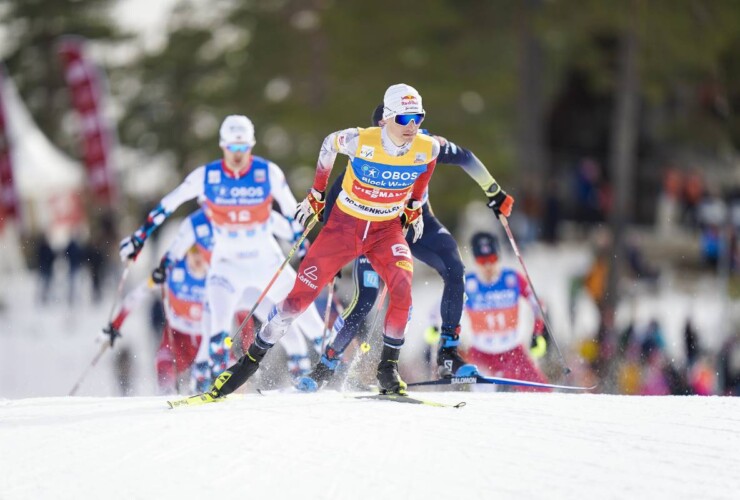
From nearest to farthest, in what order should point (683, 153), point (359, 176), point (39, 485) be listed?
point (39, 485), point (359, 176), point (683, 153)

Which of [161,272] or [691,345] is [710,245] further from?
[161,272]

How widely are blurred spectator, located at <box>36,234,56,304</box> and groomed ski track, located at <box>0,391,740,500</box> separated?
16015mm

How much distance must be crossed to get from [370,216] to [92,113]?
2350 centimetres

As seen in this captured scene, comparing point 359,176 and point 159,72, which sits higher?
point 159,72

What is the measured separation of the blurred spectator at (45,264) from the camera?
81.3 ft

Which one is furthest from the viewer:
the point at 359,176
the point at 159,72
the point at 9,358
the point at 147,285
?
the point at 159,72

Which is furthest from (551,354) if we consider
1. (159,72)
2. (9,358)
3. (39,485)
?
(159,72)

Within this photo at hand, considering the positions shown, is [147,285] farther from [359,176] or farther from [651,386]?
[651,386]

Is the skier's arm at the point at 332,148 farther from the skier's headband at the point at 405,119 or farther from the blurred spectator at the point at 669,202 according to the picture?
the blurred spectator at the point at 669,202

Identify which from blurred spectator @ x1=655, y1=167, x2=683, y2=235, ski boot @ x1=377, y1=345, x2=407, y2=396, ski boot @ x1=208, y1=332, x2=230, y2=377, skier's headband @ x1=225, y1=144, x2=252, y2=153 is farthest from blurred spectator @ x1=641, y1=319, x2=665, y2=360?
blurred spectator @ x1=655, y1=167, x2=683, y2=235

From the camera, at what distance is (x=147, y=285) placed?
12289 mm

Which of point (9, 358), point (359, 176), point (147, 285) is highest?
point (359, 176)

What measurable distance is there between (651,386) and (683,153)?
76.9 ft

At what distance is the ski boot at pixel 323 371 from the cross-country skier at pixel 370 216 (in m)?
1.17
